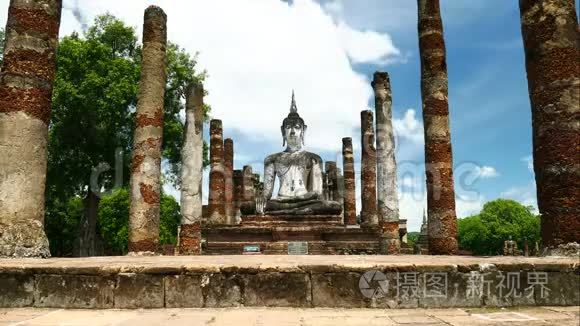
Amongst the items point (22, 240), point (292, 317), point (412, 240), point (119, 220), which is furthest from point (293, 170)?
point (412, 240)

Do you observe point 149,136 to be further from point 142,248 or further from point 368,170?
point 368,170

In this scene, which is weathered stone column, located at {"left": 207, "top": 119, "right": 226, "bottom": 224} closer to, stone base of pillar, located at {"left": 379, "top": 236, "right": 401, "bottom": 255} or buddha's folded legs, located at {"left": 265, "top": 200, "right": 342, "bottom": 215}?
buddha's folded legs, located at {"left": 265, "top": 200, "right": 342, "bottom": 215}

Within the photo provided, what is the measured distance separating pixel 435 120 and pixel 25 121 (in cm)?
812

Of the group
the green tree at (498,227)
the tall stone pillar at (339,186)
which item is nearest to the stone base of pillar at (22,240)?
the tall stone pillar at (339,186)

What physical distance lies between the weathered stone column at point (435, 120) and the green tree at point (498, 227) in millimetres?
46489

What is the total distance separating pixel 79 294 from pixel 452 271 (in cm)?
378

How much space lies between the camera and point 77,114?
19594mm

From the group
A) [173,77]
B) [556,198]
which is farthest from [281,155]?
[556,198]

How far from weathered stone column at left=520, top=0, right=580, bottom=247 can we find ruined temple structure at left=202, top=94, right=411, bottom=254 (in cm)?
764

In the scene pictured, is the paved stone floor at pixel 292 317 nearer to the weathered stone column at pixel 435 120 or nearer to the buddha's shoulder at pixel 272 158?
the weathered stone column at pixel 435 120

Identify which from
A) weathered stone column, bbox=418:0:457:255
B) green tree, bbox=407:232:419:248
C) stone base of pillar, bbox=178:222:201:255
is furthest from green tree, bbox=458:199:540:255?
stone base of pillar, bbox=178:222:201:255

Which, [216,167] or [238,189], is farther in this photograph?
[238,189]

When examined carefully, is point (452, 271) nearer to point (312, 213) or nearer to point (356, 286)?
point (356, 286)

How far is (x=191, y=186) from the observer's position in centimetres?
1252
